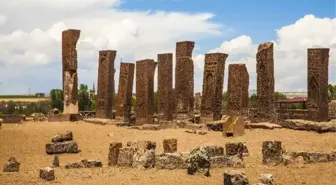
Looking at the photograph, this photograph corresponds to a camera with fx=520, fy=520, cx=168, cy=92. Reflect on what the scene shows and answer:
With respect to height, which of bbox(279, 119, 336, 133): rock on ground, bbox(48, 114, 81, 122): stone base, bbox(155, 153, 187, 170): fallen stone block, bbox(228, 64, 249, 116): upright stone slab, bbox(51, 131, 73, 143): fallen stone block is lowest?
bbox(155, 153, 187, 170): fallen stone block

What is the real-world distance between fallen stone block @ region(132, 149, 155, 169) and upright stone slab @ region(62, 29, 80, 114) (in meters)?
12.7

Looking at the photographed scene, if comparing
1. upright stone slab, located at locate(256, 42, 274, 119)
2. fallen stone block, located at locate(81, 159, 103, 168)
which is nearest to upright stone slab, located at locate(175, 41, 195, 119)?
upright stone slab, located at locate(256, 42, 274, 119)

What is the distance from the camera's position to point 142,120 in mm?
26031

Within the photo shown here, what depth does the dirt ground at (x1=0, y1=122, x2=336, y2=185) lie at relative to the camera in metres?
10.2

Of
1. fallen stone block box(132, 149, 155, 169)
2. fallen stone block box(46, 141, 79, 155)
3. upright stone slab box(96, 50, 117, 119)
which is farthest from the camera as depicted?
upright stone slab box(96, 50, 117, 119)

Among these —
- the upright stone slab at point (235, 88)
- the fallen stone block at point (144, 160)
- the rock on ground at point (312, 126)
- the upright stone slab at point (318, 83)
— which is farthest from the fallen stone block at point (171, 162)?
the upright stone slab at point (318, 83)

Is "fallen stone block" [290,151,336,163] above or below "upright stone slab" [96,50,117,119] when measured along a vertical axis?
below

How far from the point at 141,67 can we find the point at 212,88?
437cm

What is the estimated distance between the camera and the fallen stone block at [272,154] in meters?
12.1

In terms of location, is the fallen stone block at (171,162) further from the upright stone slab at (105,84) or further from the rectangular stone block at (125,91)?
the rectangular stone block at (125,91)

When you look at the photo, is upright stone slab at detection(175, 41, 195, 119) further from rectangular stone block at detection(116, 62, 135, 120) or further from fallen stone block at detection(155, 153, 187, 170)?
fallen stone block at detection(155, 153, 187, 170)

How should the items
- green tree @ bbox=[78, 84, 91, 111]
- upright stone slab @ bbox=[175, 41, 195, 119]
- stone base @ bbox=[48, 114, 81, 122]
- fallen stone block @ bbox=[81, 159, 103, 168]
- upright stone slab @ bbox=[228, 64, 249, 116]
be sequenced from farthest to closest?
green tree @ bbox=[78, 84, 91, 111] < upright stone slab @ bbox=[175, 41, 195, 119] < stone base @ bbox=[48, 114, 81, 122] < upright stone slab @ bbox=[228, 64, 249, 116] < fallen stone block @ bbox=[81, 159, 103, 168]

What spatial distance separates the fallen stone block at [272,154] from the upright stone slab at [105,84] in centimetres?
1655

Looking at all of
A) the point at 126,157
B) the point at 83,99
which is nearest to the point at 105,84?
the point at 126,157
